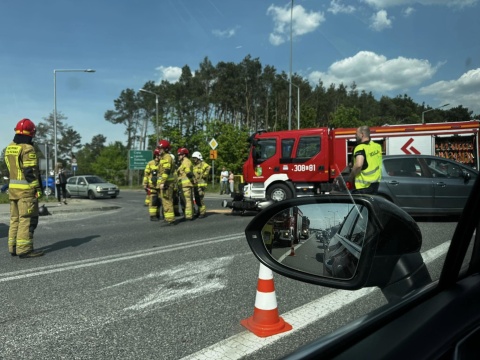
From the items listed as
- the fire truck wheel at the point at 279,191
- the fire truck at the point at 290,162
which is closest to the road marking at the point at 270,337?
the fire truck at the point at 290,162

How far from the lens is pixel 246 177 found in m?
13.0

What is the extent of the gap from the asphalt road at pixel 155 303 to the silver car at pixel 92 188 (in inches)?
661

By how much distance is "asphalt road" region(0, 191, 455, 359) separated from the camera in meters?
2.80

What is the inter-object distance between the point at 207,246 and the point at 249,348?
12.6 feet

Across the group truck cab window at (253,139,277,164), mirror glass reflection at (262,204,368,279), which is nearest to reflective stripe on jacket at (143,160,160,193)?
truck cab window at (253,139,277,164)

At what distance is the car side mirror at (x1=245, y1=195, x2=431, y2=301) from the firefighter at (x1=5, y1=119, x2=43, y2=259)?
5739 millimetres

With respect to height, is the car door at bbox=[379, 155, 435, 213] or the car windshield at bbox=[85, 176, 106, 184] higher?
the car door at bbox=[379, 155, 435, 213]

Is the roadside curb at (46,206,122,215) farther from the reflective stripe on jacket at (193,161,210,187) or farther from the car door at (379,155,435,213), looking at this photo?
the car door at (379,155,435,213)

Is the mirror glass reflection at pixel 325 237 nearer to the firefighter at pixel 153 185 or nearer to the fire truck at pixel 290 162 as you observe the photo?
the firefighter at pixel 153 185

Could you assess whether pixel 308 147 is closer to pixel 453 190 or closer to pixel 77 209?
pixel 77 209

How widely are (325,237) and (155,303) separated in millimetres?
3011

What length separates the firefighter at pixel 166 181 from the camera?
9383 mm

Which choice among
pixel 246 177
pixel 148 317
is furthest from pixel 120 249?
pixel 246 177

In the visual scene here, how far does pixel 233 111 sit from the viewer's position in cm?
4231
